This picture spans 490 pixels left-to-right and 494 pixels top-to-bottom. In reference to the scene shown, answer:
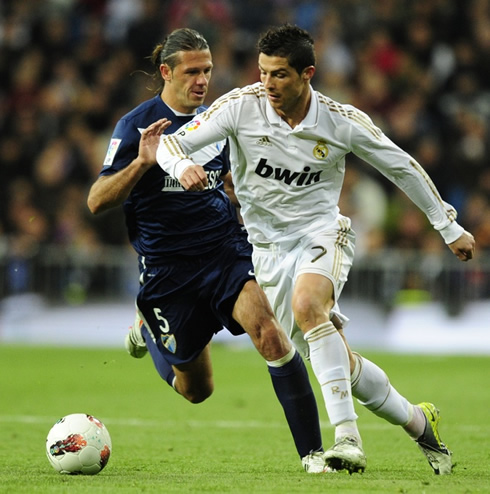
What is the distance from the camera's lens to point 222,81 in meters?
17.3

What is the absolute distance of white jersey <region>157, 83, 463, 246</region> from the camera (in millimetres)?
5750

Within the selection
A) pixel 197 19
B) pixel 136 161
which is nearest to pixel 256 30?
pixel 197 19

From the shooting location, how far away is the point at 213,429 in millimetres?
8055

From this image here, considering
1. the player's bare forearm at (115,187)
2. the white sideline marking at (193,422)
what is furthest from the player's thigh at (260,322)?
the white sideline marking at (193,422)

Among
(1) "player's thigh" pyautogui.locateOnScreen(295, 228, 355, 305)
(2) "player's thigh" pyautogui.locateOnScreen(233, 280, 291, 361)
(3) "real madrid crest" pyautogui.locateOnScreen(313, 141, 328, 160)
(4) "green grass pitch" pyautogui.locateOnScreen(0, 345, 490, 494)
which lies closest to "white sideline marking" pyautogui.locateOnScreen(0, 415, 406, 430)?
(4) "green grass pitch" pyautogui.locateOnScreen(0, 345, 490, 494)

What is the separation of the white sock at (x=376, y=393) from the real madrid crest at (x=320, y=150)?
3.40ft

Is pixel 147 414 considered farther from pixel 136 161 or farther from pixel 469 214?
pixel 469 214

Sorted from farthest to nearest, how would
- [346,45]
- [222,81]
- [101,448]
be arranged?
[346,45], [222,81], [101,448]

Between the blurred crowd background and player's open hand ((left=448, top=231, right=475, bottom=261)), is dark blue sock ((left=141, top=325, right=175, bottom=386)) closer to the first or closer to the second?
player's open hand ((left=448, top=231, right=475, bottom=261))

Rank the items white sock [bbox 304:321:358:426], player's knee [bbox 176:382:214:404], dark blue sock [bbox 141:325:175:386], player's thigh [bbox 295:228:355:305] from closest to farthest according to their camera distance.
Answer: white sock [bbox 304:321:358:426]
player's thigh [bbox 295:228:355:305]
player's knee [bbox 176:382:214:404]
dark blue sock [bbox 141:325:175:386]

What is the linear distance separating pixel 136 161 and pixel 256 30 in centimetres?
1306

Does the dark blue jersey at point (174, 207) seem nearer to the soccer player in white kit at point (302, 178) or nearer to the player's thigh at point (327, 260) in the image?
the soccer player in white kit at point (302, 178)

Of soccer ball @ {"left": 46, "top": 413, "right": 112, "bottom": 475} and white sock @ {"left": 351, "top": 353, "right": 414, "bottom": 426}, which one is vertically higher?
white sock @ {"left": 351, "top": 353, "right": 414, "bottom": 426}

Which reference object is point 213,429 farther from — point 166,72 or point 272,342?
point 166,72
